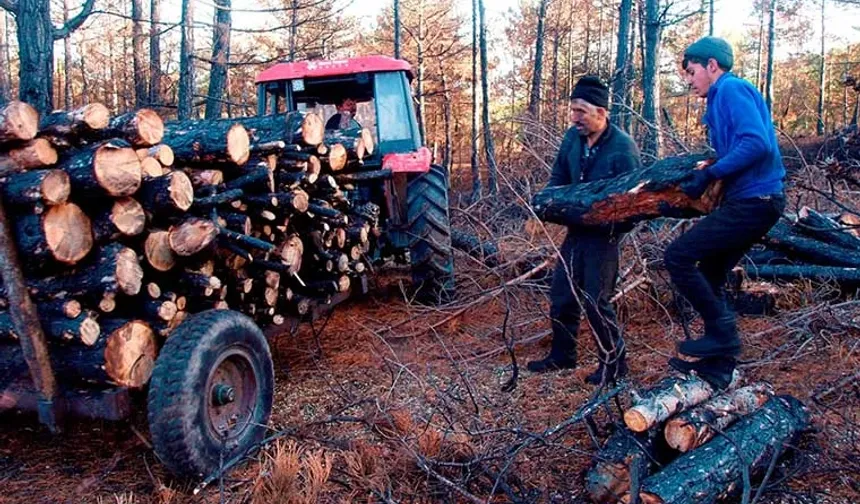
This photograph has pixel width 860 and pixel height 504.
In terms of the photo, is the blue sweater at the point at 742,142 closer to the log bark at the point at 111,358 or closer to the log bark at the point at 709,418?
the log bark at the point at 709,418

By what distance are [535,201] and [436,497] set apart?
208 cm

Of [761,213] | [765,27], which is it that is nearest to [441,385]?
[761,213]

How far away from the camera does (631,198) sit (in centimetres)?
393

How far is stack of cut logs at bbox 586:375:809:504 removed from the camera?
8.94ft

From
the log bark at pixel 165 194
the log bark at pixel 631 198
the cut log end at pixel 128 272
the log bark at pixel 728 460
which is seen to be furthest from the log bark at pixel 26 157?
the log bark at pixel 728 460

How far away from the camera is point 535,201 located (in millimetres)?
4430

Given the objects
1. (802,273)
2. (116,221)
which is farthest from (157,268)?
(802,273)

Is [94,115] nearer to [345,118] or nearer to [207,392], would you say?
[207,392]

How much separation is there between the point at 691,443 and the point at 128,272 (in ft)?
8.82

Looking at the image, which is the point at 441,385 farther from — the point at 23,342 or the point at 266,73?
the point at 266,73

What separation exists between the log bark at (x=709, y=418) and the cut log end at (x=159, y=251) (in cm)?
258

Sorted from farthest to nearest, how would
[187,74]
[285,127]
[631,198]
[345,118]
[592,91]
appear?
[187,74], [345,118], [285,127], [592,91], [631,198]

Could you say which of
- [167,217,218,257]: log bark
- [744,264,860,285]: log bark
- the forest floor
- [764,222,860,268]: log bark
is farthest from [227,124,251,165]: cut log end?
[764,222,860,268]: log bark

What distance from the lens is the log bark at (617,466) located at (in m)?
2.87
